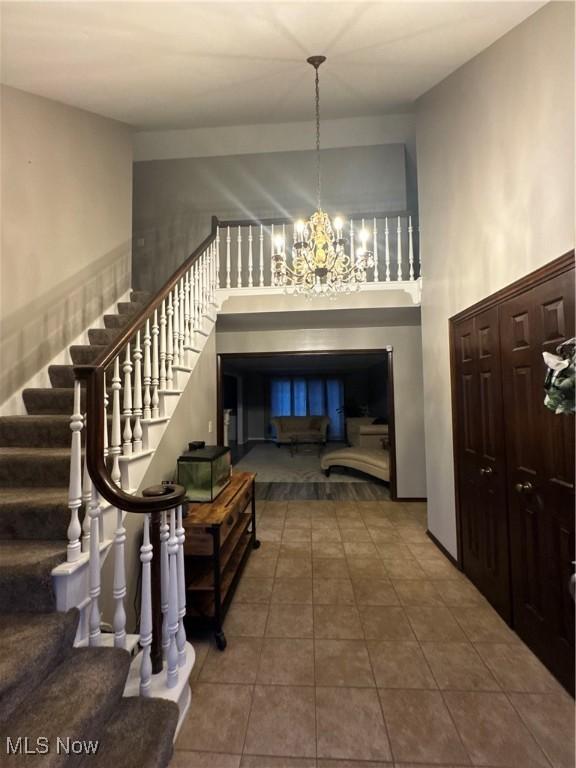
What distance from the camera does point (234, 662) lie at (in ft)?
6.00

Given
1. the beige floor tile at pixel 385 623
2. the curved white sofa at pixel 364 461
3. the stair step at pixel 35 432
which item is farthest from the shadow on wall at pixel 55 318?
the curved white sofa at pixel 364 461

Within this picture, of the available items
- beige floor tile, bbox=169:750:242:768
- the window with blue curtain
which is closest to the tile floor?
beige floor tile, bbox=169:750:242:768

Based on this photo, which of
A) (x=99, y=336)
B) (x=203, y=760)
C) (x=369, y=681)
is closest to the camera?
(x=203, y=760)

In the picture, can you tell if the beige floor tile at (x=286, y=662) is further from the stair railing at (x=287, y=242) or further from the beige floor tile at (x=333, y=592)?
the stair railing at (x=287, y=242)

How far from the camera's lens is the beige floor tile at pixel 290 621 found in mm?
2041

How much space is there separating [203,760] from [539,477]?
206 cm

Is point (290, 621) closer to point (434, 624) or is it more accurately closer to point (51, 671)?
point (434, 624)

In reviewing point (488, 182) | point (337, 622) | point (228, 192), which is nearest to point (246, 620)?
point (337, 622)

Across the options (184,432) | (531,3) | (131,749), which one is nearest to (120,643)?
(131,749)

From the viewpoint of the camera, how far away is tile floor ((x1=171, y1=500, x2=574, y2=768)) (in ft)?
4.46

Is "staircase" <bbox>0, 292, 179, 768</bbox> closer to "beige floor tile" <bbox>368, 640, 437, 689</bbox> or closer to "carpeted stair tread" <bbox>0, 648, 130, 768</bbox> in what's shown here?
"carpeted stair tread" <bbox>0, 648, 130, 768</bbox>

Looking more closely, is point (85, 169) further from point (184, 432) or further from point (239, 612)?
point (239, 612)

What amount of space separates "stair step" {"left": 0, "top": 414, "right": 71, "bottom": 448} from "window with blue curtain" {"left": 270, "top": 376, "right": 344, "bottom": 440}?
923cm

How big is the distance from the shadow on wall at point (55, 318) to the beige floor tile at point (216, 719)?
2391mm
